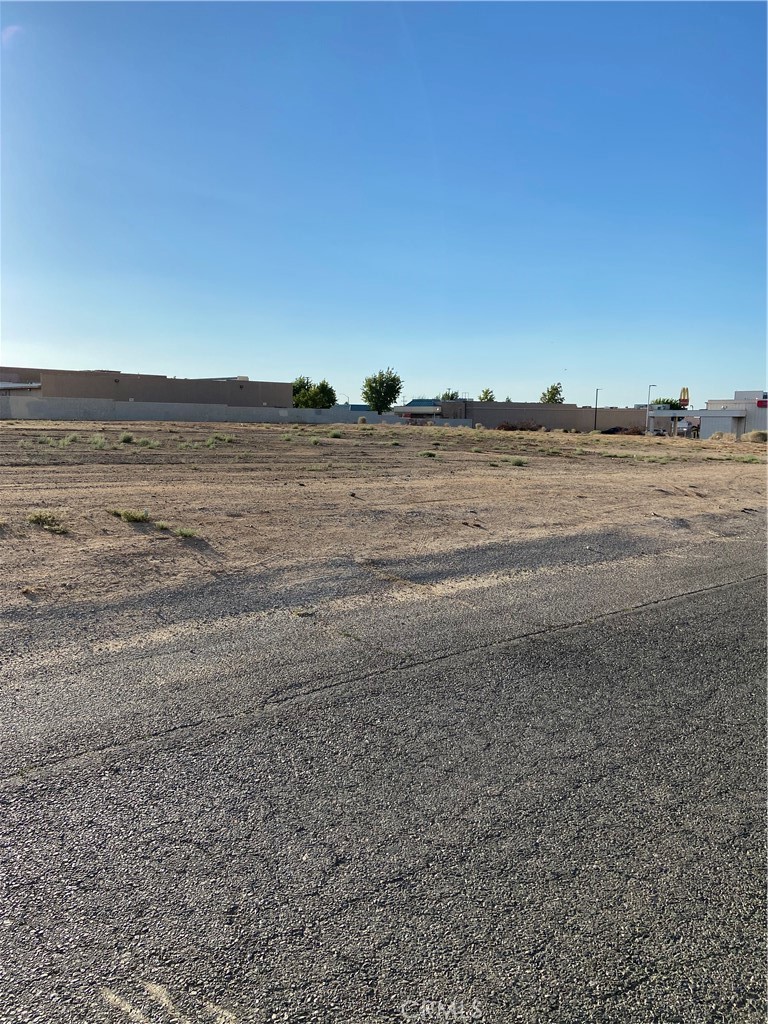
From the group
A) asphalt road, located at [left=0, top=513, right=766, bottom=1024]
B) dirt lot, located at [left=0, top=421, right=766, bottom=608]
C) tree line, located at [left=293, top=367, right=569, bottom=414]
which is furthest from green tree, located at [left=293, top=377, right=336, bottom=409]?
asphalt road, located at [left=0, top=513, right=766, bottom=1024]

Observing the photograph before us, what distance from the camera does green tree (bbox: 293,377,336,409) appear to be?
10734 centimetres

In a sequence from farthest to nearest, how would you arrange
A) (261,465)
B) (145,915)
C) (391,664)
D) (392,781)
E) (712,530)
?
(261,465)
(712,530)
(391,664)
(392,781)
(145,915)

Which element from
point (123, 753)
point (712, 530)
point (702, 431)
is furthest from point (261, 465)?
point (702, 431)

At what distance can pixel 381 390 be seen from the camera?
111 m

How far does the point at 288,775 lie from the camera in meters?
3.89

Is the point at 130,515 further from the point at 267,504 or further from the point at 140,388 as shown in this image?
the point at 140,388

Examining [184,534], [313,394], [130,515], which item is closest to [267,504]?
[130,515]

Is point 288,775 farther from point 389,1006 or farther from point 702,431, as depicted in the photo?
point 702,431

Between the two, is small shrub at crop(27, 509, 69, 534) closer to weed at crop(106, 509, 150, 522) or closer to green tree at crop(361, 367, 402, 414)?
weed at crop(106, 509, 150, 522)

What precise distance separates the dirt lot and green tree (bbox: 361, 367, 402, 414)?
279 feet

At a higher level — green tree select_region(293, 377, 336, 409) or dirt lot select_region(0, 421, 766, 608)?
green tree select_region(293, 377, 336, 409)

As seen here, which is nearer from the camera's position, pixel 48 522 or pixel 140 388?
pixel 48 522

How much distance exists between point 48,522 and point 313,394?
333ft

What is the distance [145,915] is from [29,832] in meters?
0.88
